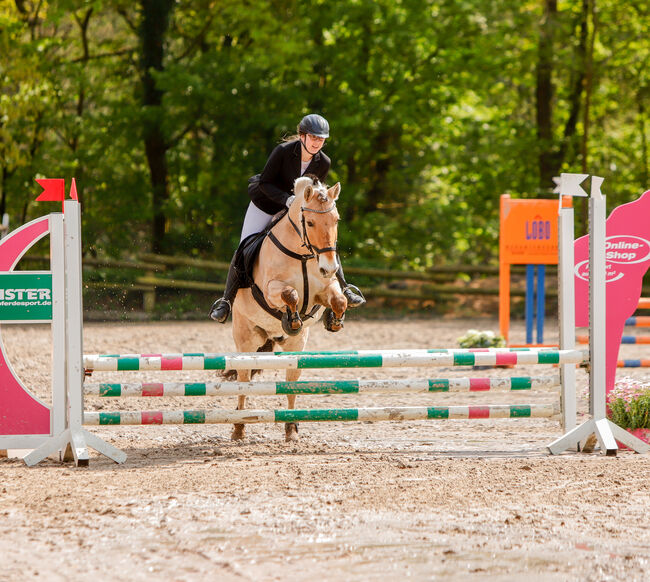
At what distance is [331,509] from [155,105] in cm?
1573

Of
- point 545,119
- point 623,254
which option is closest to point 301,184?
→ point 623,254

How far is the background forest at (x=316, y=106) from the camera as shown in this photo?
701 inches

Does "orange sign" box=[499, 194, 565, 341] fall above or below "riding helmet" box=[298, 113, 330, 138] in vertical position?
below

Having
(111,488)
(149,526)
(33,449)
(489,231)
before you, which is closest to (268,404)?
(33,449)

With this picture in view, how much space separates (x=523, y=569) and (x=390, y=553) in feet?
1.47

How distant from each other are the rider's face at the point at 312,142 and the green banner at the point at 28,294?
172 centimetres

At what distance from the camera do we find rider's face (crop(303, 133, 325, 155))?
551 centimetres

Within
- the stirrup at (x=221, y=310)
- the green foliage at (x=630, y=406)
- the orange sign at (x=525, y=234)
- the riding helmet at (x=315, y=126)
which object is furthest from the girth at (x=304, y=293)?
the orange sign at (x=525, y=234)

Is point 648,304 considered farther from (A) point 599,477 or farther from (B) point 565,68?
(B) point 565,68

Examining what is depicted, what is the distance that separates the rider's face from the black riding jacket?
0.42ft

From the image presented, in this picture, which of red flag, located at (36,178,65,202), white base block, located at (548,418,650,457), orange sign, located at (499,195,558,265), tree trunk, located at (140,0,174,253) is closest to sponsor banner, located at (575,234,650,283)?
white base block, located at (548,418,650,457)

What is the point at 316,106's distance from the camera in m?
18.2

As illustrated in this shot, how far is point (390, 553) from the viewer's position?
311cm

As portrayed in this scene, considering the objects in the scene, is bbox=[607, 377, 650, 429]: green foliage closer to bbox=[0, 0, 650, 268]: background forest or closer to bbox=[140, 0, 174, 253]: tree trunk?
bbox=[0, 0, 650, 268]: background forest
